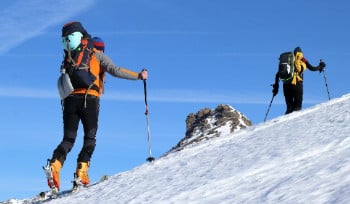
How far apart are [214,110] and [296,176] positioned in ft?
601

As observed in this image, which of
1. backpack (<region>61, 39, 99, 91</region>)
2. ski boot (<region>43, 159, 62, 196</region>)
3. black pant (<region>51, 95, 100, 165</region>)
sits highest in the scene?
backpack (<region>61, 39, 99, 91</region>)

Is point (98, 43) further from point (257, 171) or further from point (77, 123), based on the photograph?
point (257, 171)

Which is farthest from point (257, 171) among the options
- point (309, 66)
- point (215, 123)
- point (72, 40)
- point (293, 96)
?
point (215, 123)

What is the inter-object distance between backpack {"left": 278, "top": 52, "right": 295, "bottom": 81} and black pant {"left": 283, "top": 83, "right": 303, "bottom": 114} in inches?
12.3

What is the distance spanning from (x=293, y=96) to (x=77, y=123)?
8591 millimetres

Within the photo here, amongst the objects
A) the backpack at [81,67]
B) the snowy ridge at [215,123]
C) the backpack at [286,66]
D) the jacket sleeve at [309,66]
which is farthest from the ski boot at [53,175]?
the snowy ridge at [215,123]

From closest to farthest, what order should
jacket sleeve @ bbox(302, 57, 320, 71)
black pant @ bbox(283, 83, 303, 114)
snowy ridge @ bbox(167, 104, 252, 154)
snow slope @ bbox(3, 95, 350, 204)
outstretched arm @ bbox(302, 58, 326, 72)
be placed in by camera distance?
snow slope @ bbox(3, 95, 350, 204), black pant @ bbox(283, 83, 303, 114), jacket sleeve @ bbox(302, 57, 320, 71), outstretched arm @ bbox(302, 58, 326, 72), snowy ridge @ bbox(167, 104, 252, 154)

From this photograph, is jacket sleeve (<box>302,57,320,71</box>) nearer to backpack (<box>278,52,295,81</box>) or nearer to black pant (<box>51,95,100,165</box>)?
backpack (<box>278,52,295,81</box>)

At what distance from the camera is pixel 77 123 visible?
33.0 ft

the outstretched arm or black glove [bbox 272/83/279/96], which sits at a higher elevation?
the outstretched arm

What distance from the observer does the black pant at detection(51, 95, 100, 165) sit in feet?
32.5

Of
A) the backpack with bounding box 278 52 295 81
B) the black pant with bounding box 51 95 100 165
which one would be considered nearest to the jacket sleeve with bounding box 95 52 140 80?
the black pant with bounding box 51 95 100 165

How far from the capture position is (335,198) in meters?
5.00

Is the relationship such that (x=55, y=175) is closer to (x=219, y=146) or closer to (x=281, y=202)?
(x=219, y=146)
